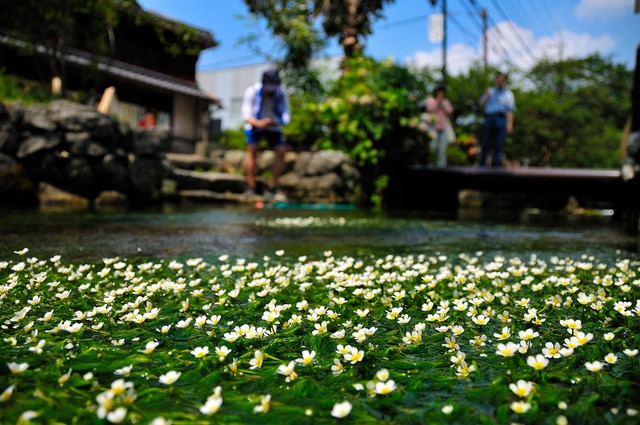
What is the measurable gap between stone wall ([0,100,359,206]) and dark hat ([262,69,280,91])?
2.19 m

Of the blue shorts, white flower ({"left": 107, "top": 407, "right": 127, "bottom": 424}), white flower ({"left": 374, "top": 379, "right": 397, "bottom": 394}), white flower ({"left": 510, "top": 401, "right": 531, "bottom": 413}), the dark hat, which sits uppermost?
the dark hat

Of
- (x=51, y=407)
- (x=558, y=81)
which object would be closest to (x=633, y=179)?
(x=51, y=407)

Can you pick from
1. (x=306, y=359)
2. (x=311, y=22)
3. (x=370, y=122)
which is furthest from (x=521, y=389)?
(x=311, y=22)

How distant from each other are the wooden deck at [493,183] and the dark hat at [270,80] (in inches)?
151

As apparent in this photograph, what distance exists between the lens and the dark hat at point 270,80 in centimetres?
875

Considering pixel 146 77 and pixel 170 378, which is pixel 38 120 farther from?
pixel 146 77

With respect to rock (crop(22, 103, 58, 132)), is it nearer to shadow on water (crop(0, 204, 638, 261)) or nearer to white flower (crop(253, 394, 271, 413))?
shadow on water (crop(0, 204, 638, 261))

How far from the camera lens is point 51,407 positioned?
35.7 inches

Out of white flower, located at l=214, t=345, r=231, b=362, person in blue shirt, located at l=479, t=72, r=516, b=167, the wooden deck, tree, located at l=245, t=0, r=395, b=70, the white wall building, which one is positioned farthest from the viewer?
the white wall building

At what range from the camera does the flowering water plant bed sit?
36.9 inches

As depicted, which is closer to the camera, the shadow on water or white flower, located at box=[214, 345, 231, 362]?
white flower, located at box=[214, 345, 231, 362]

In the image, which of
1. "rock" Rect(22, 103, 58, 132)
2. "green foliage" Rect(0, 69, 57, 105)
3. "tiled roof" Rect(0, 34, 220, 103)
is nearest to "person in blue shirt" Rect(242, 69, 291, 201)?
"rock" Rect(22, 103, 58, 132)

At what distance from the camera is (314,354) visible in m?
1.21

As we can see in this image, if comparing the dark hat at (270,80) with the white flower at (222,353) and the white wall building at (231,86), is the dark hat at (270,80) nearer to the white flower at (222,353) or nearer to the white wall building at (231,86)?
the white flower at (222,353)
